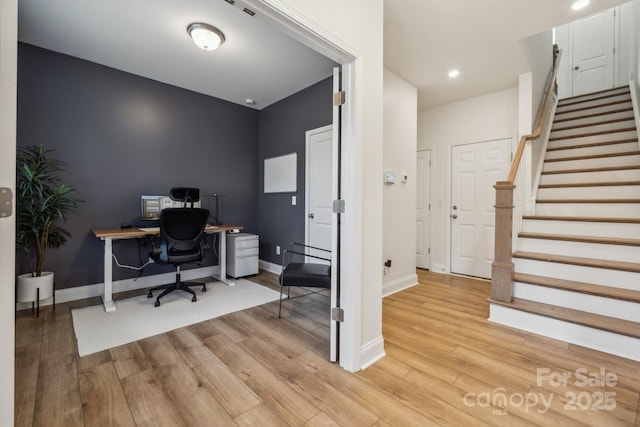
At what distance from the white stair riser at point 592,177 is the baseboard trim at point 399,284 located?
219 cm

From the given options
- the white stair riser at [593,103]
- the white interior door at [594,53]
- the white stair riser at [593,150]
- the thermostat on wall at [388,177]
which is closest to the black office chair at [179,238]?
the thermostat on wall at [388,177]

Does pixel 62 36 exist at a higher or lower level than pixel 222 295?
higher

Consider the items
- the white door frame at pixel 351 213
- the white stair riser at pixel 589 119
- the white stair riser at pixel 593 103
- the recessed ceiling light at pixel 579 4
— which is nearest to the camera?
the white door frame at pixel 351 213

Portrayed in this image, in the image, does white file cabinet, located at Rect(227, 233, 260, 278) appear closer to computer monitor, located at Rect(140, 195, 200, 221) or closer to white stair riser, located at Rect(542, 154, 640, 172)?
computer monitor, located at Rect(140, 195, 200, 221)

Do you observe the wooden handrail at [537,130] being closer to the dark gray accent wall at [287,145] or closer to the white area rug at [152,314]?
the dark gray accent wall at [287,145]

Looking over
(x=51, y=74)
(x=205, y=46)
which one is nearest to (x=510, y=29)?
(x=205, y=46)

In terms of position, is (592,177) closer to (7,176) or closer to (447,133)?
(447,133)

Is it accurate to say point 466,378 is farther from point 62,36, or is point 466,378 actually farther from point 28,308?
point 62,36

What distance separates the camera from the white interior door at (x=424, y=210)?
14.8 feet

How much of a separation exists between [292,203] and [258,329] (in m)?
2.09

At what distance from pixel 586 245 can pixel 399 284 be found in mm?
1893

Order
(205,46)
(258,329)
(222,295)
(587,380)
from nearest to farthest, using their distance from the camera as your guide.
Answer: (587,380) < (258,329) < (205,46) < (222,295)

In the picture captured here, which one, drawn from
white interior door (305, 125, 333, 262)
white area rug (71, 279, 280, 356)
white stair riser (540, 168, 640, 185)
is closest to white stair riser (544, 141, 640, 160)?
white stair riser (540, 168, 640, 185)

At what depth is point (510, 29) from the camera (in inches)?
101
